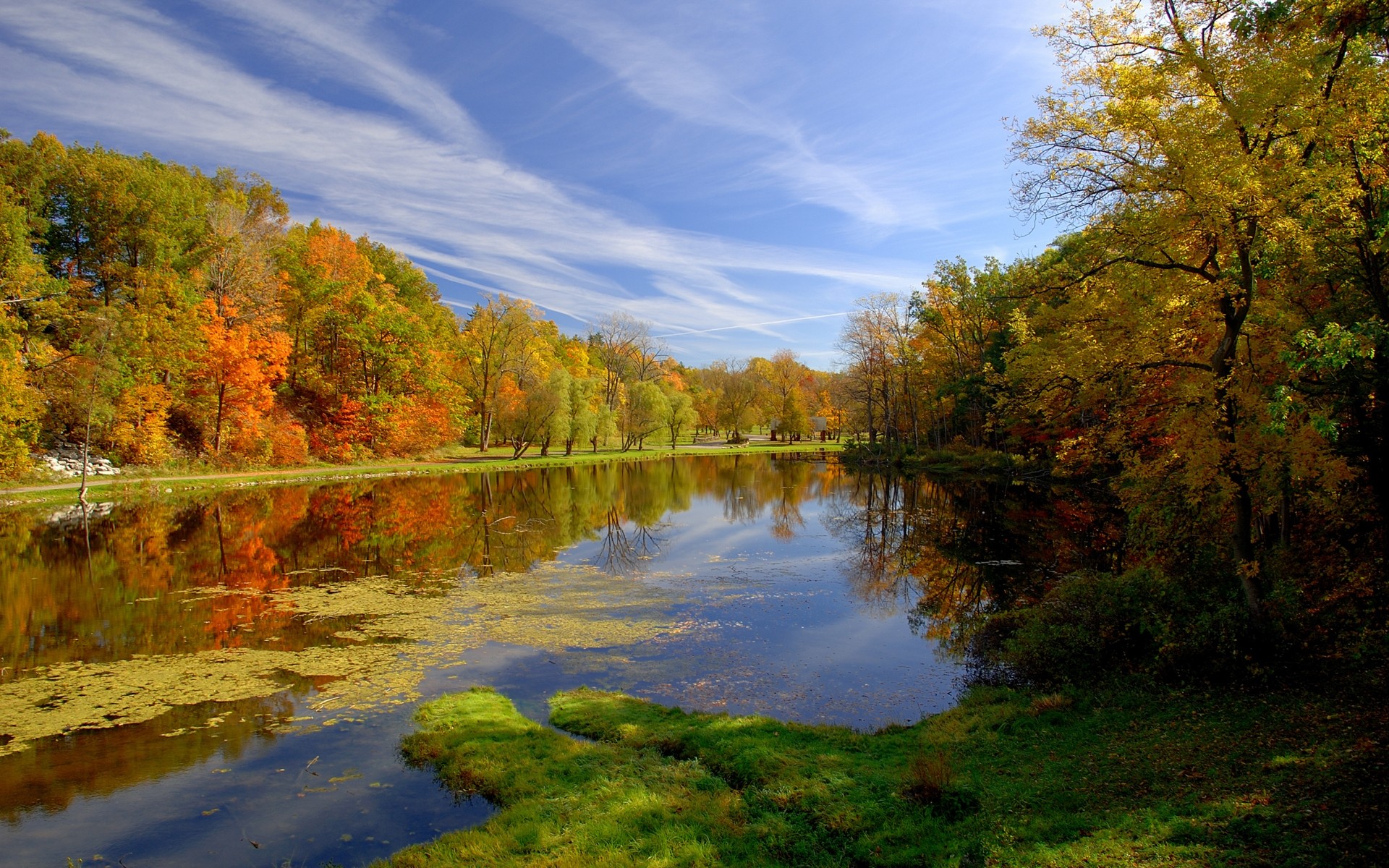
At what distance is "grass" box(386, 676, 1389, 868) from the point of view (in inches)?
181

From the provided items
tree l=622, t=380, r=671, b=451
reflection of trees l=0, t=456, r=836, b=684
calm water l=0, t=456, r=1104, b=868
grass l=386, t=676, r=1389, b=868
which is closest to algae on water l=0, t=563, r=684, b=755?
calm water l=0, t=456, r=1104, b=868

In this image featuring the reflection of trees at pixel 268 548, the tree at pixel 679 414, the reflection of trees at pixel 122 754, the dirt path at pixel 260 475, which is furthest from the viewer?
the tree at pixel 679 414

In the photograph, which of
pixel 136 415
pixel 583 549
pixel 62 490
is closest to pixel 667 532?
pixel 583 549

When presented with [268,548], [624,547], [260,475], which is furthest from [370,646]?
[260,475]

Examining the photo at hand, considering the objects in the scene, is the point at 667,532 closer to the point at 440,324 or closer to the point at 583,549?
the point at 583,549

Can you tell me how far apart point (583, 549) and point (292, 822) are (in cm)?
1429

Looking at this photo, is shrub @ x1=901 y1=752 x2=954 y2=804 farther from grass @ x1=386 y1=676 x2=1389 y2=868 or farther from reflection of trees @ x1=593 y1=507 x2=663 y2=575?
reflection of trees @ x1=593 y1=507 x2=663 y2=575

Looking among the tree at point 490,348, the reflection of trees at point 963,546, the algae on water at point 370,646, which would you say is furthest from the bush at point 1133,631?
the tree at point 490,348

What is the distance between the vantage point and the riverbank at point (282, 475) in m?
26.6

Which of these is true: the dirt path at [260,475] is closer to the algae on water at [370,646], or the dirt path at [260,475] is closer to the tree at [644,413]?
the tree at [644,413]

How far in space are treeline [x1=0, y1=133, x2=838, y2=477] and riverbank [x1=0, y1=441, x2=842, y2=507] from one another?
187cm

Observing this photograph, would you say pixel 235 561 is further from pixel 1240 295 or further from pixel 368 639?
pixel 1240 295

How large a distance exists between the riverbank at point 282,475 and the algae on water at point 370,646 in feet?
65.6

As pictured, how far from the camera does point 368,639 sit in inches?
457
